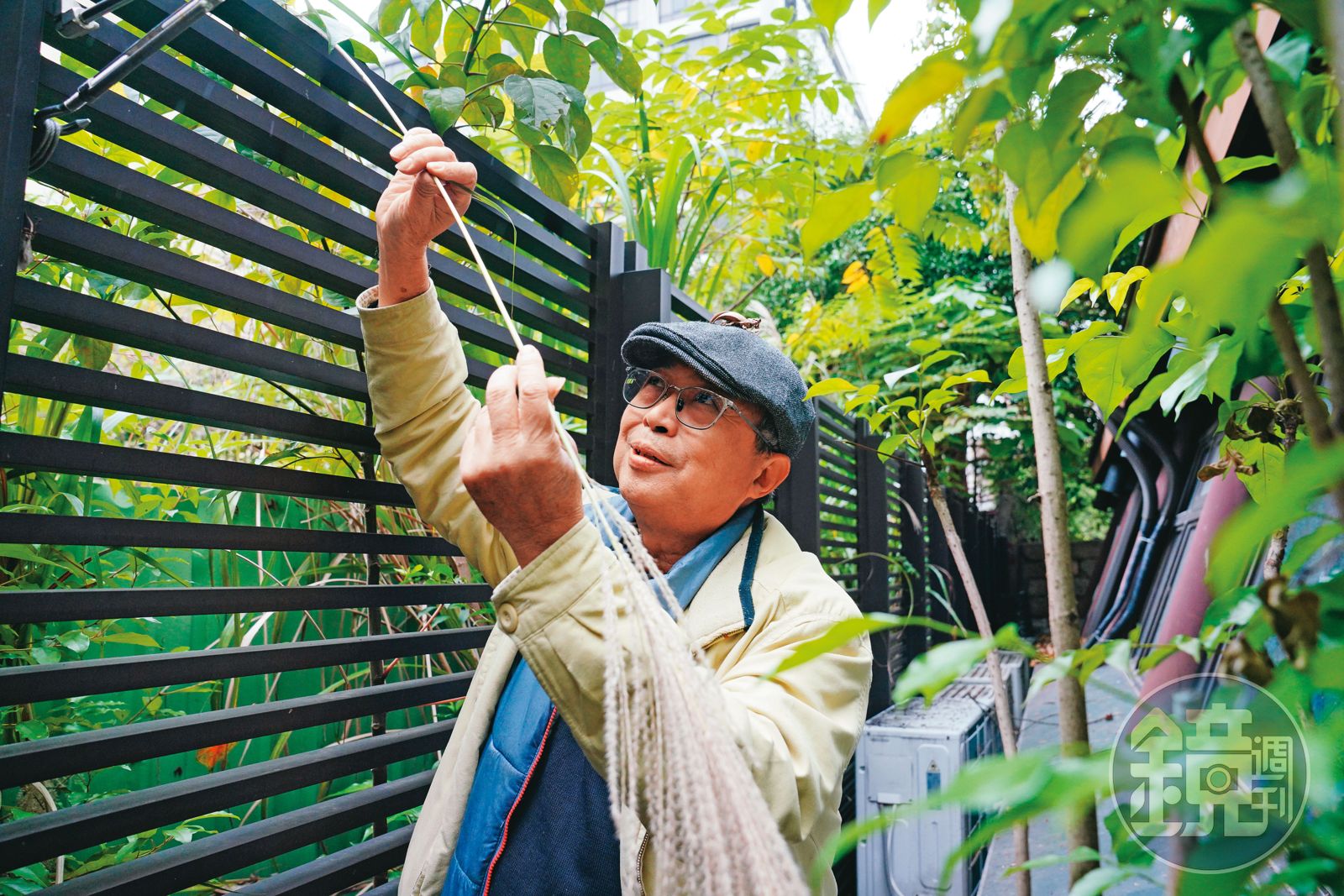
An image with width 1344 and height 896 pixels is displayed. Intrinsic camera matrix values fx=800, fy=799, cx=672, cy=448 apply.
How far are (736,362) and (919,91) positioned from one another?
1153mm

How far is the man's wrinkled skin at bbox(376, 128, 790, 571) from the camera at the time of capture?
1005mm

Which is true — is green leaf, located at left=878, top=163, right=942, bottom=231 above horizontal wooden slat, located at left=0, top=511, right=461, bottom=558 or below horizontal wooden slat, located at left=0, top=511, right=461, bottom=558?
above

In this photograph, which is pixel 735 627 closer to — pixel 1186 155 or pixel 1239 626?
pixel 1239 626

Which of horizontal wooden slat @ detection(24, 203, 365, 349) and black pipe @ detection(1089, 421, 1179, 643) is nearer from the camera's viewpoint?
horizontal wooden slat @ detection(24, 203, 365, 349)

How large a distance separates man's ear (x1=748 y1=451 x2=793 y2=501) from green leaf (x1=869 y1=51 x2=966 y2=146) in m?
1.27

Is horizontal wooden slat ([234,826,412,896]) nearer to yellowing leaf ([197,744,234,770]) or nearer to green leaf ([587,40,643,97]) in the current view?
yellowing leaf ([197,744,234,770])

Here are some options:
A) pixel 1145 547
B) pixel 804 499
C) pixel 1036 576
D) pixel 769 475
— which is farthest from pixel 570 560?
pixel 1036 576

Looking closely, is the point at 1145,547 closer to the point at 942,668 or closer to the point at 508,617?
the point at 508,617

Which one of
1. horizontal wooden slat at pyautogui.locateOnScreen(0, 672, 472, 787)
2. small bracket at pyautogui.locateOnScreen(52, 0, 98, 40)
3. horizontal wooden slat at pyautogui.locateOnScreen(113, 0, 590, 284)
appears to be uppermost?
horizontal wooden slat at pyautogui.locateOnScreen(113, 0, 590, 284)

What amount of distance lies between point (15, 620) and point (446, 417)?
0.74m

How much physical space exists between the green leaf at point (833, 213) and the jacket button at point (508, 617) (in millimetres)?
600

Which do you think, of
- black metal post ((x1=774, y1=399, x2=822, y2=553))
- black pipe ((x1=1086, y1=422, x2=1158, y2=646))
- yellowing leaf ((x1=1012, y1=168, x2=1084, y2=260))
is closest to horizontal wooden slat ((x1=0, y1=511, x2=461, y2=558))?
yellowing leaf ((x1=1012, y1=168, x2=1084, y2=260))

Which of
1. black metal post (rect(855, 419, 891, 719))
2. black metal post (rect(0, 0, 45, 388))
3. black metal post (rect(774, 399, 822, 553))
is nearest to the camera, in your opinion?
black metal post (rect(0, 0, 45, 388))

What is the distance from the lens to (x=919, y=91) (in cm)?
49
